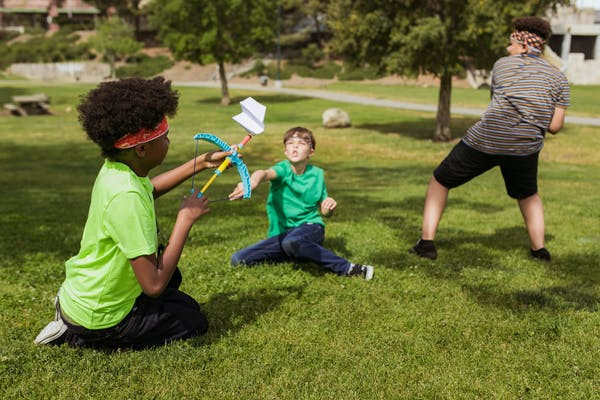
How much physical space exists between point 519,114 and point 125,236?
3820mm

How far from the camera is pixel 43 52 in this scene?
6350 cm

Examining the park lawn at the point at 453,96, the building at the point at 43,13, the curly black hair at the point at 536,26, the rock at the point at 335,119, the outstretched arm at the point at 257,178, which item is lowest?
the rock at the point at 335,119

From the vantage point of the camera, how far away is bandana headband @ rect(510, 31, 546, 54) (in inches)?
221

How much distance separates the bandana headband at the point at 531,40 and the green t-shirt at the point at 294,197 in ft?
7.29

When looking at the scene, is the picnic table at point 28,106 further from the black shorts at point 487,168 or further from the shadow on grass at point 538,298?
the shadow on grass at point 538,298

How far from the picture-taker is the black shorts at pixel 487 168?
5.68 meters

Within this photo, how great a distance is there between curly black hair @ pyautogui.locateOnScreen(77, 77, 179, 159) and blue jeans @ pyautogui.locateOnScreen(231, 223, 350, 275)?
7.21ft

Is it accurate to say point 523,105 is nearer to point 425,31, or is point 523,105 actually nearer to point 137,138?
point 137,138

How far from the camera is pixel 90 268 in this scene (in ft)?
11.7

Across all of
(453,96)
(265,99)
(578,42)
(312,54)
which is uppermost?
(578,42)

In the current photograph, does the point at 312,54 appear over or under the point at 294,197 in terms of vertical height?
over

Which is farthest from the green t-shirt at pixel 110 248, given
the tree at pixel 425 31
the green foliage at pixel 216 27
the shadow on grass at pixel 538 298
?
the green foliage at pixel 216 27

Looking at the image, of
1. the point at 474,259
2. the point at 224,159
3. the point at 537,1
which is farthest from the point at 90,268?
the point at 537,1

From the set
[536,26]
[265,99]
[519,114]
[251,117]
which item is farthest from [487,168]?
[265,99]
